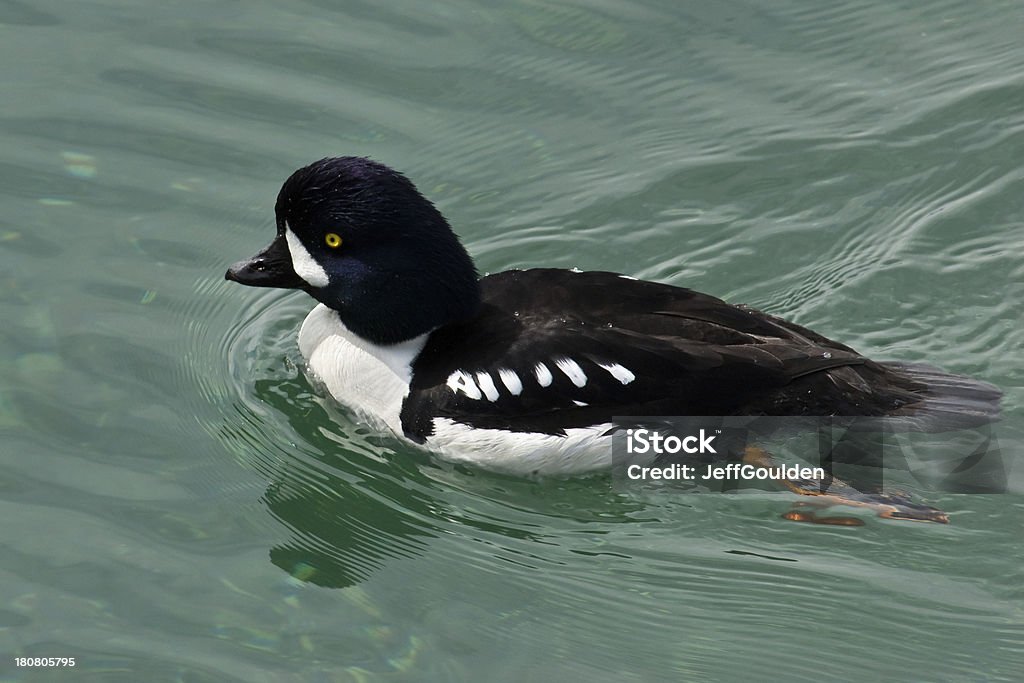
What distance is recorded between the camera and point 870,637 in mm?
6434

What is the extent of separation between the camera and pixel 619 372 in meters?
7.14

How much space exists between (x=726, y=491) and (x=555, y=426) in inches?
36.5

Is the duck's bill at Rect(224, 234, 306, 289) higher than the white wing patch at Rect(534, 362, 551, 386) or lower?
higher

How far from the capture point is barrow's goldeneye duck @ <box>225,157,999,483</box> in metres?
7.17

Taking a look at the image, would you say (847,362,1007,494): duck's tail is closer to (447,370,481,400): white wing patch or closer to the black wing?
the black wing

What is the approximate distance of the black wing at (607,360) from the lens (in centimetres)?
715

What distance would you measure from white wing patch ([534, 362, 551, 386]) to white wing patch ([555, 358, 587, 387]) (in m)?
0.07

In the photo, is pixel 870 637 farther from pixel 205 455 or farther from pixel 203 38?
pixel 203 38
